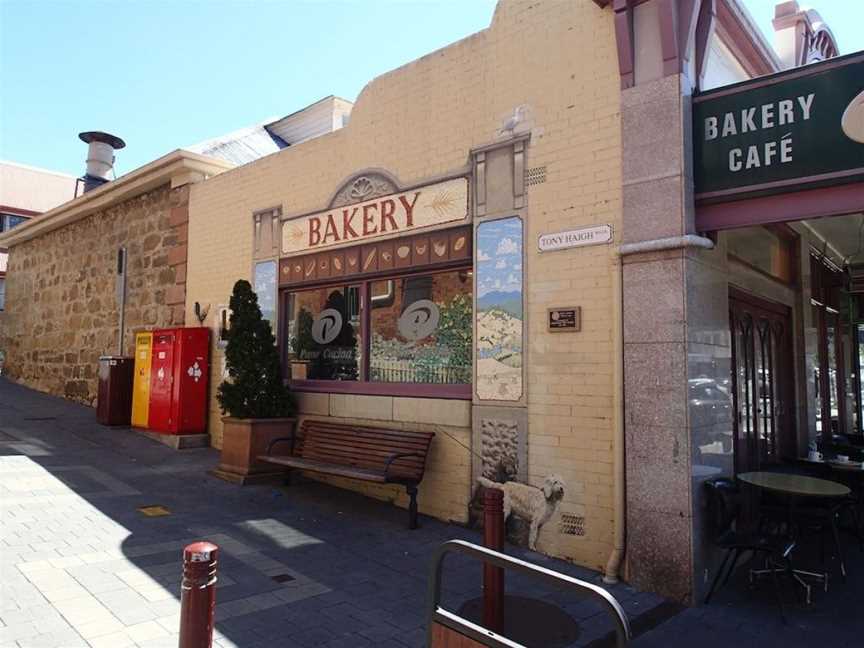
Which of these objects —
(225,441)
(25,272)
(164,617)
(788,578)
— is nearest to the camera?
(164,617)

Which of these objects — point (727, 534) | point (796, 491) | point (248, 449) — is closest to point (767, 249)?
point (796, 491)

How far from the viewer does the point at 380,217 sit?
7.68 metres

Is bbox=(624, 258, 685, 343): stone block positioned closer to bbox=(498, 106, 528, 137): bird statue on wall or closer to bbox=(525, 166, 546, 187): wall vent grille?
bbox=(525, 166, 546, 187): wall vent grille

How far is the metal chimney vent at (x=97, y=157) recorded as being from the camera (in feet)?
59.2

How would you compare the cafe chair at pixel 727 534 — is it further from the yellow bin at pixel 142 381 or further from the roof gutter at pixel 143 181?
the roof gutter at pixel 143 181

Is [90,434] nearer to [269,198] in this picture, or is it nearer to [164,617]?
[269,198]

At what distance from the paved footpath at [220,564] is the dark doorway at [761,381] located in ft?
9.05

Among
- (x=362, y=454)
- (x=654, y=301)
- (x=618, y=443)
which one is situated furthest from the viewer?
(x=362, y=454)

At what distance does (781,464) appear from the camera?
7875mm

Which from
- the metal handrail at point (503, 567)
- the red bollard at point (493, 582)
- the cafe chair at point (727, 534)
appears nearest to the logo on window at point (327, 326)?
the red bollard at point (493, 582)

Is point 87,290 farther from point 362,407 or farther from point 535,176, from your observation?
point 535,176

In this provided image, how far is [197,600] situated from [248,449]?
530 centimetres

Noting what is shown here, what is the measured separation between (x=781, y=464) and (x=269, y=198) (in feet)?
24.8

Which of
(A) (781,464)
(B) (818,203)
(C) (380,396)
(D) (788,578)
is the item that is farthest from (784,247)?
(C) (380,396)
